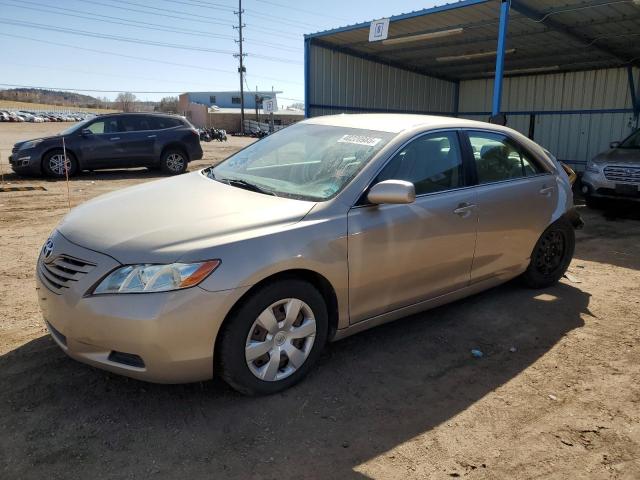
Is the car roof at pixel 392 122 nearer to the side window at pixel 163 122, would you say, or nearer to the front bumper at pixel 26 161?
the front bumper at pixel 26 161

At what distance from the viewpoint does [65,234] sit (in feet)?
9.86

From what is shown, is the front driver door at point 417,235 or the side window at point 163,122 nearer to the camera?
the front driver door at point 417,235

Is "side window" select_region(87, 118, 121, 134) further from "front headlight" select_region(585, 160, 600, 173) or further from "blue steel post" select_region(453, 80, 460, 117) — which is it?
"blue steel post" select_region(453, 80, 460, 117)

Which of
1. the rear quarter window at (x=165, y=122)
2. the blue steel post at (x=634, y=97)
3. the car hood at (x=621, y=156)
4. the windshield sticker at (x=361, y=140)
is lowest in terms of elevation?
the car hood at (x=621, y=156)

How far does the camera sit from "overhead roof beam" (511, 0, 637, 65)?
31.9 feet

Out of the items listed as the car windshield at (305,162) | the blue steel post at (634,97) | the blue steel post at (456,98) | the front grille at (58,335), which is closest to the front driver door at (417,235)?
the car windshield at (305,162)

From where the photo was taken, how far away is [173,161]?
1340cm

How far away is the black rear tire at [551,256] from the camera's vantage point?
4.72 m

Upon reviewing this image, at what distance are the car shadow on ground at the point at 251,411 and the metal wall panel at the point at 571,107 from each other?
14.1 meters

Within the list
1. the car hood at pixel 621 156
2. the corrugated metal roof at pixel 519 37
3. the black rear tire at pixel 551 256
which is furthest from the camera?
the corrugated metal roof at pixel 519 37

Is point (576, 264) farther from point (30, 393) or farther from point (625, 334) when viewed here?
point (30, 393)

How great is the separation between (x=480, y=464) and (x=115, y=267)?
206cm

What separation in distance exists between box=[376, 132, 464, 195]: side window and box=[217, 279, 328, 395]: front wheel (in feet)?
3.24

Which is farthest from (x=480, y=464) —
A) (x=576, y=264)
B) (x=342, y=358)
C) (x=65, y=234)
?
(x=576, y=264)
